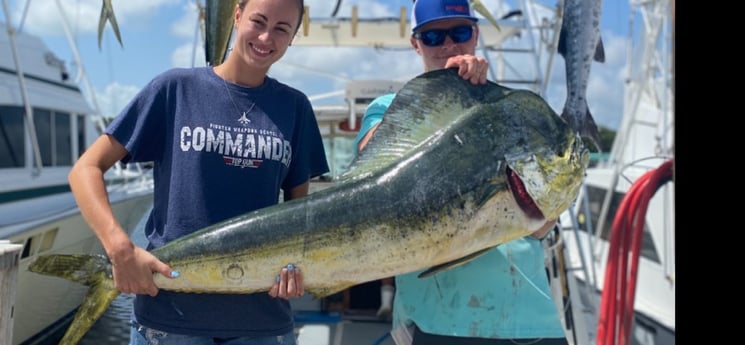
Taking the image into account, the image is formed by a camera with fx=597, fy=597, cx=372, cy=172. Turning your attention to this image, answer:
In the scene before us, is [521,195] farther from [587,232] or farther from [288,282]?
[587,232]

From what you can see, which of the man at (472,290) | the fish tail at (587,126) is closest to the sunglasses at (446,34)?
the man at (472,290)

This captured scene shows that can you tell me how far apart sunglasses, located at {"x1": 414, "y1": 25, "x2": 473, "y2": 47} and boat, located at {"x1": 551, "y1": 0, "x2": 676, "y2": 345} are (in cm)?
61

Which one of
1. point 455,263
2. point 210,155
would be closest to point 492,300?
point 455,263

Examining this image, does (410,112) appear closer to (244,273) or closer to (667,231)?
(244,273)

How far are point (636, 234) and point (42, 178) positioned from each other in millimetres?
6102

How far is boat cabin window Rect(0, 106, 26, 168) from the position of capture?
249 inches

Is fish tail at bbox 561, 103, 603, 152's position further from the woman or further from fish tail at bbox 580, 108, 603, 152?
the woman

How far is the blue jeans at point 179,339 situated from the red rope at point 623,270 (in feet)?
11.2

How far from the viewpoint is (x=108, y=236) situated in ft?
5.29

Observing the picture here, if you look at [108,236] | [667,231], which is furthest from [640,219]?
[108,236]

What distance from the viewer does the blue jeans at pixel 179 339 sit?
176 cm

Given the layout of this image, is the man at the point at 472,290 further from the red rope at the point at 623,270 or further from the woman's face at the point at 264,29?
the red rope at the point at 623,270

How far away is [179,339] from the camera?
1.76 meters
